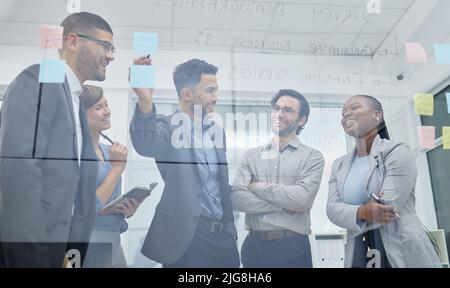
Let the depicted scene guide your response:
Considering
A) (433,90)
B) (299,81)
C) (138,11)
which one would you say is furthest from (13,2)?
(433,90)

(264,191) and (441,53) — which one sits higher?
(441,53)

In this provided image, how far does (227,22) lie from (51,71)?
45cm

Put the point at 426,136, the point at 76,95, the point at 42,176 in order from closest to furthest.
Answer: the point at 42,176
the point at 76,95
the point at 426,136

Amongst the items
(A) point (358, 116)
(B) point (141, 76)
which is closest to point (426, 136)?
(A) point (358, 116)

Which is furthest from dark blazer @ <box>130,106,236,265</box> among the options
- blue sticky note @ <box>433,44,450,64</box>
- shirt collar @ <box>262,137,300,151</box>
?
blue sticky note @ <box>433,44,450,64</box>

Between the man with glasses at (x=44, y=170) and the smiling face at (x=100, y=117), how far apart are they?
0.08 ft

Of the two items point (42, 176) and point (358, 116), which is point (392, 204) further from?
point (42, 176)

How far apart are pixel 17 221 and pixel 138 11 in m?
0.59

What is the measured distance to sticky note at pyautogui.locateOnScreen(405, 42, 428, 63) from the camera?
1.14 metres

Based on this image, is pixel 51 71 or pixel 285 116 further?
pixel 285 116

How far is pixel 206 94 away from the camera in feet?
3.49

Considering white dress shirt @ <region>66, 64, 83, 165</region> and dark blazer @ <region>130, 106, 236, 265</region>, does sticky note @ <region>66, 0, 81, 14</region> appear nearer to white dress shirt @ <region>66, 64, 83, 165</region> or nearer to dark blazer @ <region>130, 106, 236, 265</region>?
white dress shirt @ <region>66, 64, 83, 165</region>

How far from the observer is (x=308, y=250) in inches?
37.9

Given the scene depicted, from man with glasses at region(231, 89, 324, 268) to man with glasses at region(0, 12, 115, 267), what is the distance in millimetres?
351
